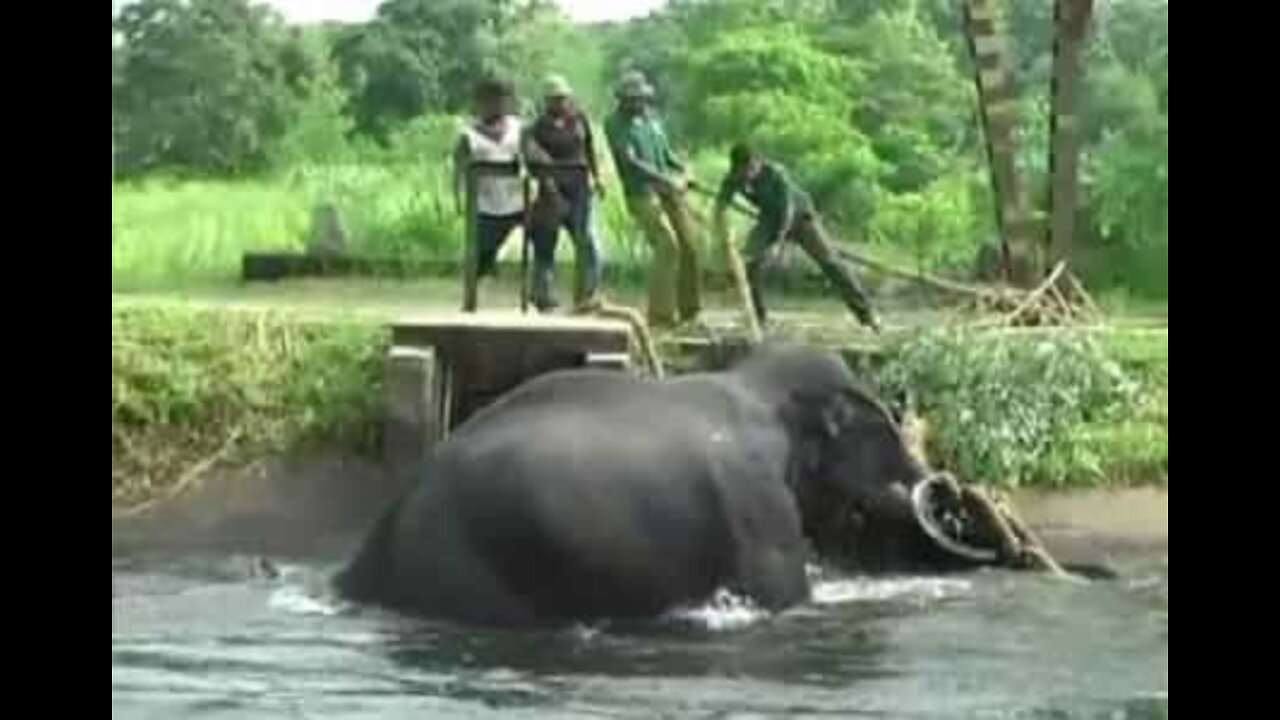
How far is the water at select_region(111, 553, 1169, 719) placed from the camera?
472 inches

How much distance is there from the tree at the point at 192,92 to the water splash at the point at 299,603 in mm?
18053

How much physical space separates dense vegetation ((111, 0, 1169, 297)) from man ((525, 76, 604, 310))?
5616 millimetres

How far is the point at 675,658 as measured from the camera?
1290 cm

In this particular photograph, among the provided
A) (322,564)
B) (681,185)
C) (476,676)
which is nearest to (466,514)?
(476,676)

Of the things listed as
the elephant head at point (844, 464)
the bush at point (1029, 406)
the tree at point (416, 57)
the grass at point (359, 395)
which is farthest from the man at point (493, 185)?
the tree at point (416, 57)

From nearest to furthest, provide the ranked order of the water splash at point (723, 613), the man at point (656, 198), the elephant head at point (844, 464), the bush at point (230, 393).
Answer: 1. the water splash at point (723, 613)
2. the elephant head at point (844, 464)
3. the bush at point (230, 393)
4. the man at point (656, 198)

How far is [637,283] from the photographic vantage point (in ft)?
77.0

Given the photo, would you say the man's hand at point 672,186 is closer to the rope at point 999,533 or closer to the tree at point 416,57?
the rope at point 999,533

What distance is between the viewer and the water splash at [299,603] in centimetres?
1379

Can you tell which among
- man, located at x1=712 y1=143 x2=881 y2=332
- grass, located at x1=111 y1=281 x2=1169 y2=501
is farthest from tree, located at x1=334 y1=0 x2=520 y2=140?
grass, located at x1=111 y1=281 x2=1169 y2=501

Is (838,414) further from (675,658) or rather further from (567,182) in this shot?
(567,182)

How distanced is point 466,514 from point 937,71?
61.4 feet

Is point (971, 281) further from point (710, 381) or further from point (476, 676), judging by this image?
point (476, 676)

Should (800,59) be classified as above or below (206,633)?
above
